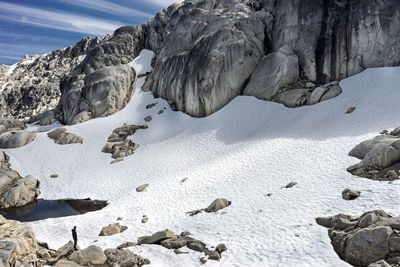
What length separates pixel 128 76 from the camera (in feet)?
174

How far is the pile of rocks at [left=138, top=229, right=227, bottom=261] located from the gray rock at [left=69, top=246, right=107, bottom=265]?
2.48 m

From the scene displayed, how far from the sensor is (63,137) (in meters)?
41.7

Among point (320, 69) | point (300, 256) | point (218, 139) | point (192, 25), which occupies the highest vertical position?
point (192, 25)

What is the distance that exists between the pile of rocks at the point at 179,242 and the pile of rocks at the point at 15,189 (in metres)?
18.5

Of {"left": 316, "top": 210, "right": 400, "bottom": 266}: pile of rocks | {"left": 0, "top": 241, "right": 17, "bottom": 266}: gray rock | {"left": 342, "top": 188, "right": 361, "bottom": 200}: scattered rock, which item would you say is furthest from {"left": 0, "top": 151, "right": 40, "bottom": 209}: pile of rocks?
{"left": 342, "top": 188, "right": 361, "bottom": 200}: scattered rock

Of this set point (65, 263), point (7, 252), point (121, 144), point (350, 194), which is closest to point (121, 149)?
point (121, 144)

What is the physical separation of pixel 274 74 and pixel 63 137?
33665 mm

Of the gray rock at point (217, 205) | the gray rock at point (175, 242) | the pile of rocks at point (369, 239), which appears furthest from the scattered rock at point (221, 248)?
the pile of rocks at point (369, 239)

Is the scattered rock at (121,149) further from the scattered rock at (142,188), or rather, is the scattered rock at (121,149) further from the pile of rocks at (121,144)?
the scattered rock at (142,188)

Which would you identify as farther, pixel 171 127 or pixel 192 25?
pixel 192 25

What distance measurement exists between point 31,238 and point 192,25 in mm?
43612

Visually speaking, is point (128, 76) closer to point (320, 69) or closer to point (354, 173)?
point (320, 69)

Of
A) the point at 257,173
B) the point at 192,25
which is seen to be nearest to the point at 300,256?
the point at 257,173

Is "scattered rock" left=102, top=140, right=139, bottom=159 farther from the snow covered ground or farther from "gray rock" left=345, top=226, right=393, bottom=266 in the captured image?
"gray rock" left=345, top=226, right=393, bottom=266
